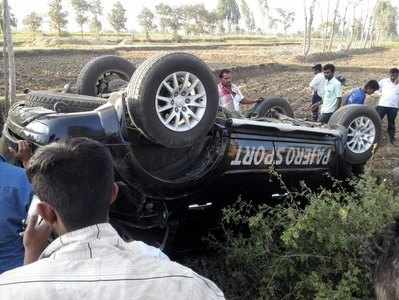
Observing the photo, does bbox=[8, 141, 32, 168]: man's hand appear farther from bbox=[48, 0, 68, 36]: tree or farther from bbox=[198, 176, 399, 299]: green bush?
bbox=[48, 0, 68, 36]: tree

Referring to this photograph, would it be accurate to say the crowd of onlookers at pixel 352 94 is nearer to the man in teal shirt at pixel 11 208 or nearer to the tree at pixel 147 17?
the man in teal shirt at pixel 11 208

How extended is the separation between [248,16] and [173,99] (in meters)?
103

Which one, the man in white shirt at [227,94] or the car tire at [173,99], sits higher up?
the car tire at [173,99]

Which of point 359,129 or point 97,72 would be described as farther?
point 359,129

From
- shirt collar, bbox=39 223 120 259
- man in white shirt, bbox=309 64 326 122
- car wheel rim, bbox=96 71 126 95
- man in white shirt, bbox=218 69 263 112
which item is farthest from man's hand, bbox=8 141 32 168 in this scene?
man in white shirt, bbox=309 64 326 122

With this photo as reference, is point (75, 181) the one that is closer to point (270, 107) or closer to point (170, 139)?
point (170, 139)

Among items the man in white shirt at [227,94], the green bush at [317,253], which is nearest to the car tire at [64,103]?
the green bush at [317,253]

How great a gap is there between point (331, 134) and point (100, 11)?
255 feet

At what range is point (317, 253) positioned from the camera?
371 centimetres

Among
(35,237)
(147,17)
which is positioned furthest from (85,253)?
(147,17)

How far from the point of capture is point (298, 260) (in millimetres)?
3736

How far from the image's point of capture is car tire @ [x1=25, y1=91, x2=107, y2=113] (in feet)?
12.7

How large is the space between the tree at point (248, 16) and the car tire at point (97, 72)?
3941 inches

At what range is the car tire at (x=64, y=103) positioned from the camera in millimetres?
3879
